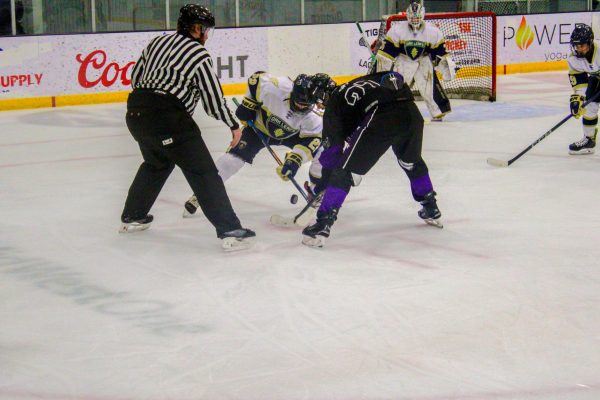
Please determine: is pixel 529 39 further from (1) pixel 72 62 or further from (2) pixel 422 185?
(2) pixel 422 185

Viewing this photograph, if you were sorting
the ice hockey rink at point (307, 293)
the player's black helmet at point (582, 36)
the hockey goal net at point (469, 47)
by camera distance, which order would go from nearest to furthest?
1. the ice hockey rink at point (307, 293)
2. the player's black helmet at point (582, 36)
3. the hockey goal net at point (469, 47)

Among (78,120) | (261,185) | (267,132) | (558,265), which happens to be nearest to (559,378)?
(558,265)

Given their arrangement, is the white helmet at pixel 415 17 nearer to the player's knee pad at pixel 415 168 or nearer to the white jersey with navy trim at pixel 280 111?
the white jersey with navy trim at pixel 280 111

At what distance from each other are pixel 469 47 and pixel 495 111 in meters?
1.78

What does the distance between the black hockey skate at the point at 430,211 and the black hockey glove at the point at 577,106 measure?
2.32 metres

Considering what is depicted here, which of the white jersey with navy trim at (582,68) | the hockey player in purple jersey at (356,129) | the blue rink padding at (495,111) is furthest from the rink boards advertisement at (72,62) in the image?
the hockey player in purple jersey at (356,129)

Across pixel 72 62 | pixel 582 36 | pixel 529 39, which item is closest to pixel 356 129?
pixel 582 36

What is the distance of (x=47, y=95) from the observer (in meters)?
10.7

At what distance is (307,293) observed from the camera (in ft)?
14.4

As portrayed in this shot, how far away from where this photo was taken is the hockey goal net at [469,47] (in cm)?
1178

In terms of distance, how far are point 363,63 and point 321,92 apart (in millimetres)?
7419

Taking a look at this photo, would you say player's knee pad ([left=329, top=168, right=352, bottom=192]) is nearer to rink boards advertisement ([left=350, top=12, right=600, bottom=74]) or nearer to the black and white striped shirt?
the black and white striped shirt

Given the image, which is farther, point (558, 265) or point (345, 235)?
point (345, 235)

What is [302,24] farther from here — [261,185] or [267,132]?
[267,132]
